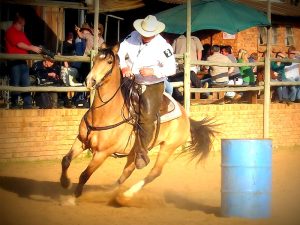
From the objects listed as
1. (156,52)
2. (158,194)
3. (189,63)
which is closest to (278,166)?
(189,63)

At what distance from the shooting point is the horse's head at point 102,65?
787 centimetres

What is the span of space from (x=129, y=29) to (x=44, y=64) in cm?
754

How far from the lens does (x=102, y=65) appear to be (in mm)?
8039

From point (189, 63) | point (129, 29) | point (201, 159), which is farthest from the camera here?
point (129, 29)

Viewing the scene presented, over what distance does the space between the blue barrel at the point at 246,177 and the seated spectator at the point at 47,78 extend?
521 cm

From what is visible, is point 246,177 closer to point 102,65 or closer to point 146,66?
point 146,66

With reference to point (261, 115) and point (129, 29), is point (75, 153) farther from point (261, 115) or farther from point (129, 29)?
point (129, 29)

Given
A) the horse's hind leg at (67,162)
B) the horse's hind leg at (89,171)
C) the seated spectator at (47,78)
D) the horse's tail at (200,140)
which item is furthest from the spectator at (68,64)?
the horse's hind leg at (89,171)

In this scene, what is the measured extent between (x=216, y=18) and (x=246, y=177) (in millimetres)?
8138

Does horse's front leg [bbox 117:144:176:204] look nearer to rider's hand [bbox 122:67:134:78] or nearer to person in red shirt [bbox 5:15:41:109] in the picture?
rider's hand [bbox 122:67:134:78]

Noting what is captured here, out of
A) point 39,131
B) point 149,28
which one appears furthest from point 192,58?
point 149,28

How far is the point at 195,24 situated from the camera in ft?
48.9

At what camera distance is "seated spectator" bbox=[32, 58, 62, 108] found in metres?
11.8

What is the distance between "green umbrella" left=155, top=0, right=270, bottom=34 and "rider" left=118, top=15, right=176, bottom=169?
6.38 meters
